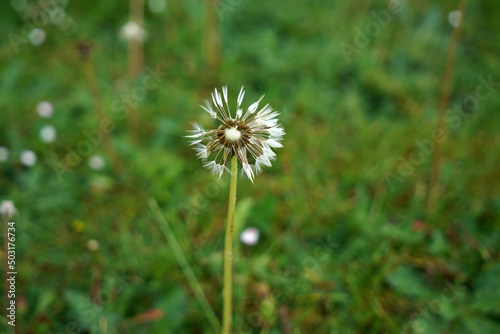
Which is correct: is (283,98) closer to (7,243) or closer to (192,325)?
(192,325)

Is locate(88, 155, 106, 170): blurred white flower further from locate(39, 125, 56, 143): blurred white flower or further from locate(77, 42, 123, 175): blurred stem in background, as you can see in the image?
locate(39, 125, 56, 143): blurred white flower

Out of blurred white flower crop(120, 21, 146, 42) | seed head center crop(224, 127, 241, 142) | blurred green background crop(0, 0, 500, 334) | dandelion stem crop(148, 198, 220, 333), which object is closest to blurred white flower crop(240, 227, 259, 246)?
blurred green background crop(0, 0, 500, 334)

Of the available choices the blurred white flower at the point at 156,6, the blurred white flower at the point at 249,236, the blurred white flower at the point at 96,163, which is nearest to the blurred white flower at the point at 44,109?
the blurred white flower at the point at 96,163

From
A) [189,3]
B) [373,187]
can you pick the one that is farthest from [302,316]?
[189,3]

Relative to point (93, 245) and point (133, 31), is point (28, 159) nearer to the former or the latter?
point (93, 245)

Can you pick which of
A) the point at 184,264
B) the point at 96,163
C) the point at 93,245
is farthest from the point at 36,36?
the point at 184,264
